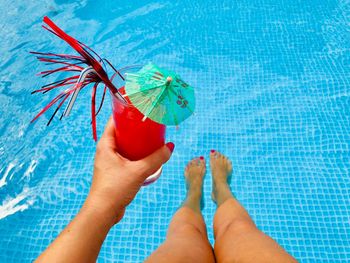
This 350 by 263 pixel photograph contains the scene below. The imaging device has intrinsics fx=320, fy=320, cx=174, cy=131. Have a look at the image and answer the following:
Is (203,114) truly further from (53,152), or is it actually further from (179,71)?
(53,152)

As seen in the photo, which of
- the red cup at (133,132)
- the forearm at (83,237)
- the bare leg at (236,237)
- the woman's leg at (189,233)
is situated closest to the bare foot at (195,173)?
the woman's leg at (189,233)

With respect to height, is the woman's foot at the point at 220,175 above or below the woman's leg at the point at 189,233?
below

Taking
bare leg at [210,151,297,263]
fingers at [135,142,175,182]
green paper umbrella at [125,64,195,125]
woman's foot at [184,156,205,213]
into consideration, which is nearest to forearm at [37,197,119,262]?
fingers at [135,142,175,182]

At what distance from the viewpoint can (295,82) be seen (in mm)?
3352

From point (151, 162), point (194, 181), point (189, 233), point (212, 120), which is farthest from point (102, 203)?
point (212, 120)

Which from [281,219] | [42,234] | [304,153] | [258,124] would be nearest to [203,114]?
[258,124]

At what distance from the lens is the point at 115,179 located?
120 centimetres

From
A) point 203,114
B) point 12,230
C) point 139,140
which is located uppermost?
point 139,140

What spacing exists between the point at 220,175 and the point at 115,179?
168 cm

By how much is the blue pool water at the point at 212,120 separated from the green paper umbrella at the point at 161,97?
164cm

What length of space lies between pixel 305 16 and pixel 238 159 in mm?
2283

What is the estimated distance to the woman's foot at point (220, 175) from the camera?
2.51 metres

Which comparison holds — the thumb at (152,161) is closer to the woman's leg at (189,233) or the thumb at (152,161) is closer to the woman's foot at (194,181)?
the woman's leg at (189,233)

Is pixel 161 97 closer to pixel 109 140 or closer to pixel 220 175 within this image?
pixel 109 140
